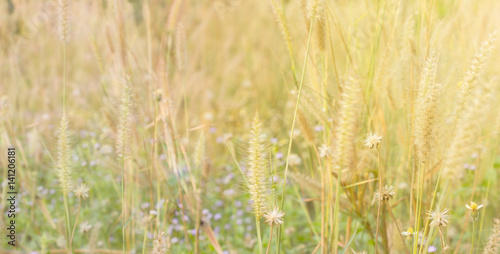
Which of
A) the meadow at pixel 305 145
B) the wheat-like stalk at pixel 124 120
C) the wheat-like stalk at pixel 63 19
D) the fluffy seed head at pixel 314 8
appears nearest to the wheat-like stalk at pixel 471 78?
the meadow at pixel 305 145

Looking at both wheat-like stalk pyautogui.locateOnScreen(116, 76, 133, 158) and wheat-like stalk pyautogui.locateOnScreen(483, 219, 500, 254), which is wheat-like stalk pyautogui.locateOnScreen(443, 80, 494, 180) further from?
wheat-like stalk pyautogui.locateOnScreen(116, 76, 133, 158)

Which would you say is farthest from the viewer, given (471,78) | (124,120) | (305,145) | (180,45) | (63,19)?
(305,145)

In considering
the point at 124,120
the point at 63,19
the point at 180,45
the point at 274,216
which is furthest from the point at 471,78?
the point at 63,19

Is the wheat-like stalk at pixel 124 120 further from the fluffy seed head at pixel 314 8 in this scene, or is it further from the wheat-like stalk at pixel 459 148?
the wheat-like stalk at pixel 459 148

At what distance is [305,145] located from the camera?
5.32ft

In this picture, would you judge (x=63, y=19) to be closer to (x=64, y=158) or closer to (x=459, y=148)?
(x=64, y=158)

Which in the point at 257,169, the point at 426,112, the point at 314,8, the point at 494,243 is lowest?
the point at 494,243

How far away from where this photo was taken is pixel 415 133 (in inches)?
33.2

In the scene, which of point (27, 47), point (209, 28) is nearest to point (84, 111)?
point (27, 47)

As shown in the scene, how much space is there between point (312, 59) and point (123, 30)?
2.09 ft

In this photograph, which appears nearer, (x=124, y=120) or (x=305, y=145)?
(x=124, y=120)

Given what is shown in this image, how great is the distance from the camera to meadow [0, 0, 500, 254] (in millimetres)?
888

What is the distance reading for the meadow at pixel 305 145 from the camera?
2.91 ft

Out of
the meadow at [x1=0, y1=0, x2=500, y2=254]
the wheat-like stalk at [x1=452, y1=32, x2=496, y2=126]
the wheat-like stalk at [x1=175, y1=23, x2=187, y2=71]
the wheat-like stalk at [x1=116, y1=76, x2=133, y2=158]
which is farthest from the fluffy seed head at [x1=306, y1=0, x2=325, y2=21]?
the wheat-like stalk at [x1=175, y1=23, x2=187, y2=71]
